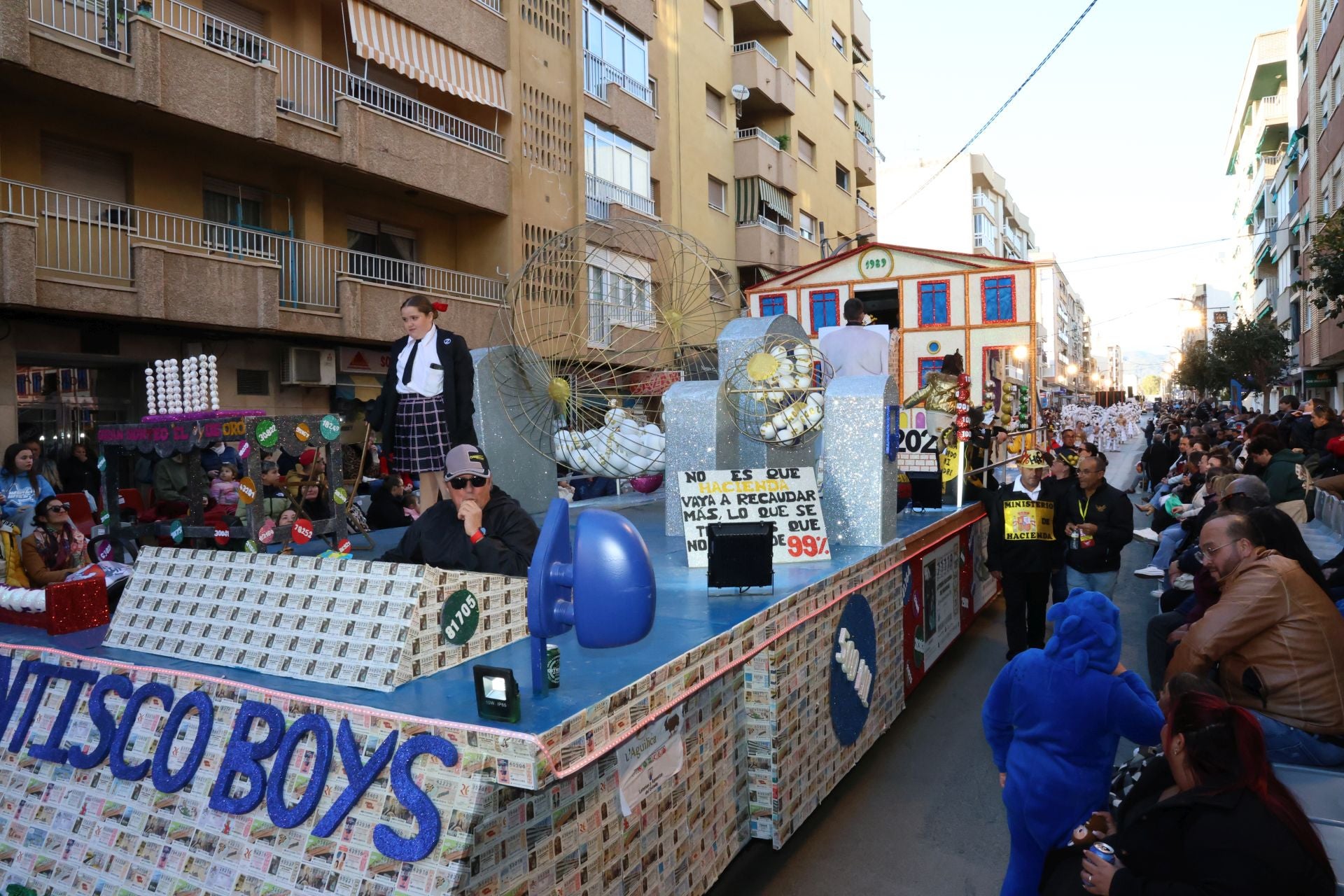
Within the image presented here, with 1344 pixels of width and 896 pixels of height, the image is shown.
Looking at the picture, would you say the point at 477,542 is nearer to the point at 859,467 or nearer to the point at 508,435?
the point at 859,467

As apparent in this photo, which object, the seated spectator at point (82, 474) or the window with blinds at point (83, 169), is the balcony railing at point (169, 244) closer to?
the window with blinds at point (83, 169)

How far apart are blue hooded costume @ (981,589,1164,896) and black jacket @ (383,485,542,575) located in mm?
2034

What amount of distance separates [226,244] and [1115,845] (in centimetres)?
1348

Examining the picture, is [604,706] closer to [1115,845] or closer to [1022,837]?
[1115,845]

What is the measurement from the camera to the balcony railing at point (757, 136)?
2578 centimetres

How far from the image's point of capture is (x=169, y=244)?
11234 millimetres

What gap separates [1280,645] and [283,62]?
14.4 metres

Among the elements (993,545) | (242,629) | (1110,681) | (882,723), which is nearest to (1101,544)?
(993,545)

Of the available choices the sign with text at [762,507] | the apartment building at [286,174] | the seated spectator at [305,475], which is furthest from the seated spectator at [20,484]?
the sign with text at [762,507]

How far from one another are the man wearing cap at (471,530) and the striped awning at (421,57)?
12445mm

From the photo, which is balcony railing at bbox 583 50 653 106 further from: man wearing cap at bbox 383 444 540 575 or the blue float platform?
man wearing cap at bbox 383 444 540 575

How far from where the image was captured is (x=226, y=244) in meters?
12.7

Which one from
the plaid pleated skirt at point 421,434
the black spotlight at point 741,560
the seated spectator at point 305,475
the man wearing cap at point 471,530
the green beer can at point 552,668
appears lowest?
the green beer can at point 552,668

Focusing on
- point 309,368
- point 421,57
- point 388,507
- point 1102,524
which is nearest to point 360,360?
point 309,368
